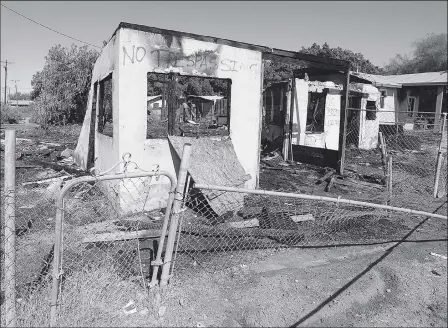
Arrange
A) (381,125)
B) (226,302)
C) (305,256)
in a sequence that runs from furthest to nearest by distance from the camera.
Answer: (381,125) < (305,256) < (226,302)

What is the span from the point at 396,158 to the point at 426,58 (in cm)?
3516

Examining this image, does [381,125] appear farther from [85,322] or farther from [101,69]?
[85,322]

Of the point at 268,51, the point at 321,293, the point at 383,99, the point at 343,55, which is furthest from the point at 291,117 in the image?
the point at 343,55

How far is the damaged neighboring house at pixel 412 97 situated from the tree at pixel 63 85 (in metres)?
20.8

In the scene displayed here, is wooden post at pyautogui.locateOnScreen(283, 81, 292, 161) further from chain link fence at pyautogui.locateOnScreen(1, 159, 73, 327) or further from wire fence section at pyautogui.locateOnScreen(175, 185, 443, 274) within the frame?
chain link fence at pyautogui.locateOnScreen(1, 159, 73, 327)

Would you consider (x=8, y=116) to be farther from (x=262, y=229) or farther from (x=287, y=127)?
(x=262, y=229)

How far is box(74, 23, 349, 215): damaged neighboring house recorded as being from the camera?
629 centimetres

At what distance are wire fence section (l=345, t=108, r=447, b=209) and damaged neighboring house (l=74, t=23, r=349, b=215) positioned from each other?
2.94 meters

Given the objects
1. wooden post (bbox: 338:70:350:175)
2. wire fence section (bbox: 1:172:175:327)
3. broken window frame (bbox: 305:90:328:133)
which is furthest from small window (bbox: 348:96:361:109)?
wire fence section (bbox: 1:172:175:327)

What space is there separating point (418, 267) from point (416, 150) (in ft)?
47.3

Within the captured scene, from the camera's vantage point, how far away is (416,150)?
16812 millimetres

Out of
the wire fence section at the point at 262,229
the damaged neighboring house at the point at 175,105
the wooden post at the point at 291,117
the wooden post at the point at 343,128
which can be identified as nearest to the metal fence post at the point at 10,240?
the wire fence section at the point at 262,229

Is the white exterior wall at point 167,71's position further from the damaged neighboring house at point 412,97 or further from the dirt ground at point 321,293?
the damaged neighboring house at point 412,97

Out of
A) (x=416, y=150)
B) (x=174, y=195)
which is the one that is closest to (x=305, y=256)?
(x=174, y=195)
